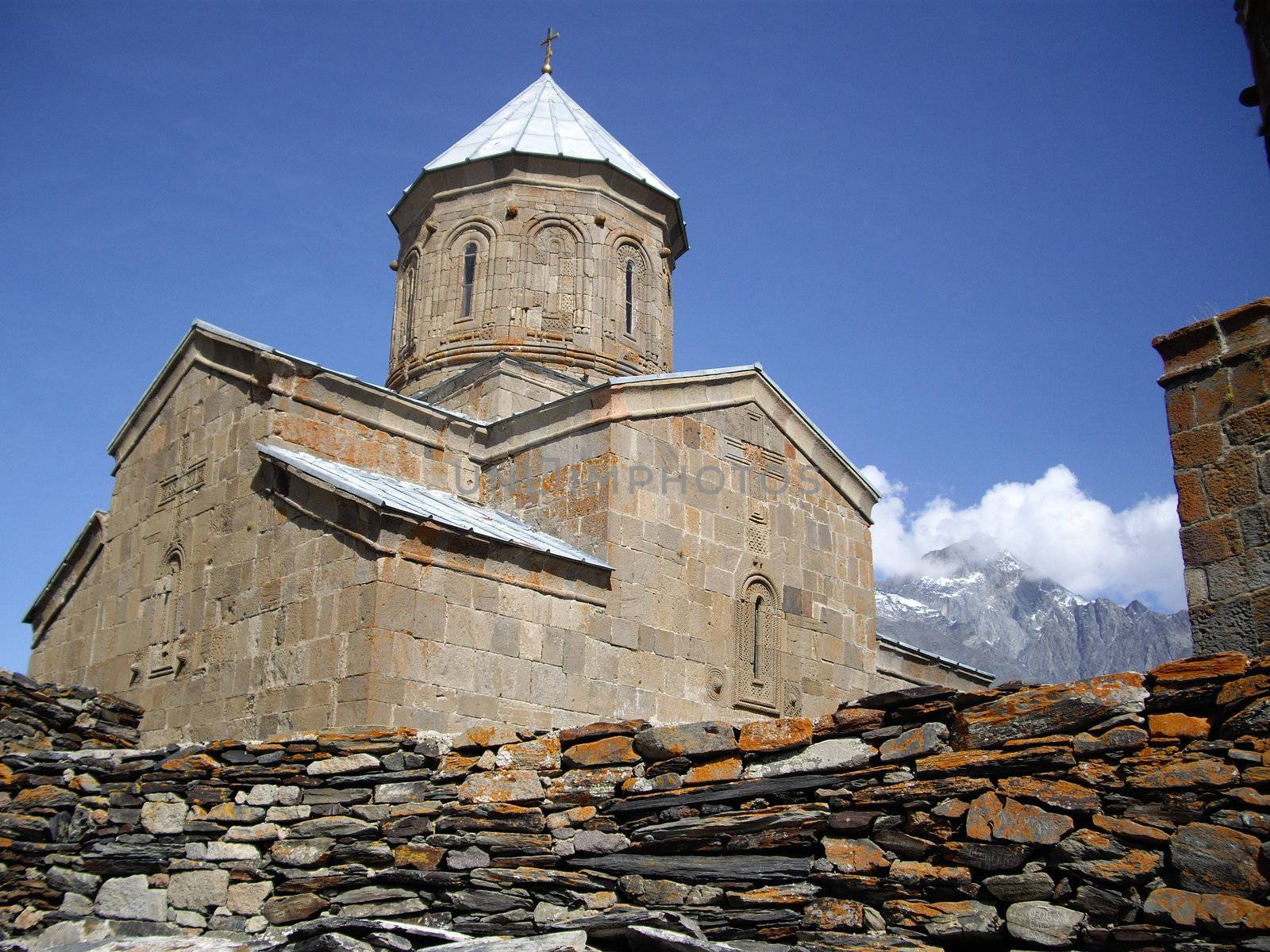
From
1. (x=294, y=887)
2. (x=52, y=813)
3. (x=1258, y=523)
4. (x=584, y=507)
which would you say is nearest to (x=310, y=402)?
(x=584, y=507)

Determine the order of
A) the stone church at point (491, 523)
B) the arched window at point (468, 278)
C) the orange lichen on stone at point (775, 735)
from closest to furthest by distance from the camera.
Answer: the orange lichen on stone at point (775, 735) < the stone church at point (491, 523) < the arched window at point (468, 278)

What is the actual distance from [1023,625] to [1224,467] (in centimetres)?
11051

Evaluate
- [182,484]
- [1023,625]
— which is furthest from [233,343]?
[1023,625]

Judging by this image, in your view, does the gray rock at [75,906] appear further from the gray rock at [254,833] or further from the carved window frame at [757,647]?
the carved window frame at [757,647]

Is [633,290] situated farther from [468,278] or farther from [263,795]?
[263,795]

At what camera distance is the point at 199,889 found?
523cm

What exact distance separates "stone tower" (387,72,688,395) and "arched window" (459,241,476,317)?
12 mm

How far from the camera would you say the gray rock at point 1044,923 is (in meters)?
3.49

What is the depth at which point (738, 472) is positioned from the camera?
1060 cm

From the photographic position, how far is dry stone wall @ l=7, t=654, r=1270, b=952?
137 inches

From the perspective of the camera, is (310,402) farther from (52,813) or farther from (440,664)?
(52,813)

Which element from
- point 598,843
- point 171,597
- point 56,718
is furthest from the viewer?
point 171,597

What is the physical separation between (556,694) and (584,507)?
1.76 meters

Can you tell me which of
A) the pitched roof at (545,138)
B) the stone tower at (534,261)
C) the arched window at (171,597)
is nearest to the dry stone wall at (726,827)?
the arched window at (171,597)
